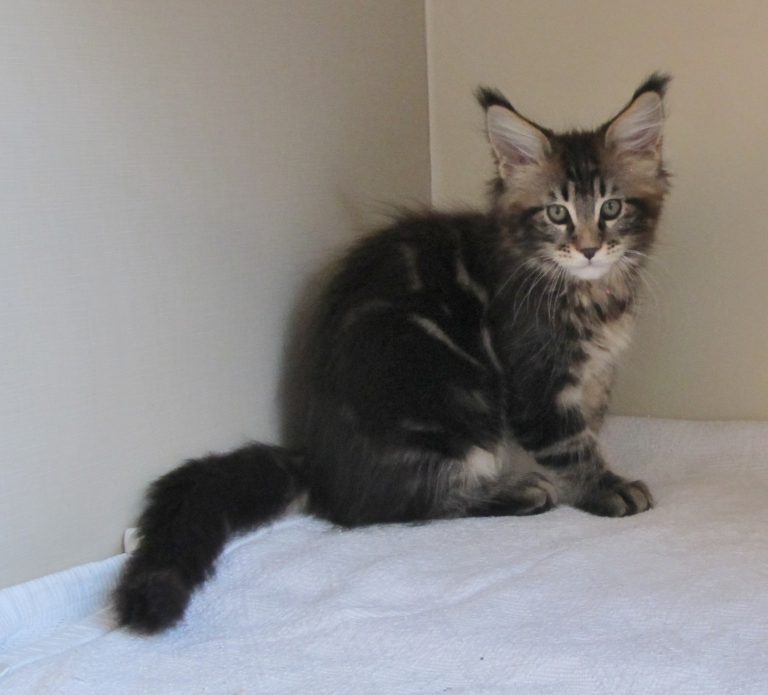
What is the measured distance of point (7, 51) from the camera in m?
1.26

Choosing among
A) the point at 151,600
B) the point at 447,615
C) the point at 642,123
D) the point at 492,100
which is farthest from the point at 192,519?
the point at 642,123

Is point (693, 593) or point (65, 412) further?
point (65, 412)

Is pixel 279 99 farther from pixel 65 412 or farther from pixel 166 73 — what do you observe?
pixel 65 412

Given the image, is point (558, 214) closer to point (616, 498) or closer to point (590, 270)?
point (590, 270)

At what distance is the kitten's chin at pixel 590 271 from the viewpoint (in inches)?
65.4

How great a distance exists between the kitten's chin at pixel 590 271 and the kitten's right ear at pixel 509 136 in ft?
0.77

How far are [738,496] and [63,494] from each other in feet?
4.05

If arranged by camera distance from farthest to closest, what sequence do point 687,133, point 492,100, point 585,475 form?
point 687,133
point 585,475
point 492,100

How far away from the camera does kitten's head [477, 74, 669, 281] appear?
1.66 meters

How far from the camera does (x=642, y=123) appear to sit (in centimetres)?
169

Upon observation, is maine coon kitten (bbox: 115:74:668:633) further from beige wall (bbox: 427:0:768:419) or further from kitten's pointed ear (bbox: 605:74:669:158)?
beige wall (bbox: 427:0:768:419)

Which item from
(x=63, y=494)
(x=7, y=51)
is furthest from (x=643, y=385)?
(x=7, y=51)

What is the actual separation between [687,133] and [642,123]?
36cm

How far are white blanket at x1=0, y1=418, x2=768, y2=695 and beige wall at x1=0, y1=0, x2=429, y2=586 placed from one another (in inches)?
7.6
